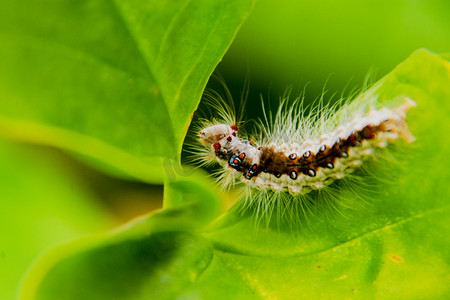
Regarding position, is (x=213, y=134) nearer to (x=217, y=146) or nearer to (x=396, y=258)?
(x=217, y=146)

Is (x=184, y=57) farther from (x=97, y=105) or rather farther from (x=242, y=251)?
(x=242, y=251)

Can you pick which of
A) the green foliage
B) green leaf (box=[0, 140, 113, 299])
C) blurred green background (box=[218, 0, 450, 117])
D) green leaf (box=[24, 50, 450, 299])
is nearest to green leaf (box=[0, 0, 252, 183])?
the green foliage

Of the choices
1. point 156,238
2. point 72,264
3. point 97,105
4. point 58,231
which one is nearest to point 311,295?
point 156,238

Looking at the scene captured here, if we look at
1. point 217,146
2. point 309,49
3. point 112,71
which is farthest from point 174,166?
point 309,49

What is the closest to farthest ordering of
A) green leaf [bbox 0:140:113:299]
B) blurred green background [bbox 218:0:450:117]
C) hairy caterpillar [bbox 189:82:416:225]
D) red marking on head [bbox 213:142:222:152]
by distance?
hairy caterpillar [bbox 189:82:416:225] → green leaf [bbox 0:140:113:299] → red marking on head [bbox 213:142:222:152] → blurred green background [bbox 218:0:450:117]

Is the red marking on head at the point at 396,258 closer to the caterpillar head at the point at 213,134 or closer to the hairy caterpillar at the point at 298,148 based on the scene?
the hairy caterpillar at the point at 298,148

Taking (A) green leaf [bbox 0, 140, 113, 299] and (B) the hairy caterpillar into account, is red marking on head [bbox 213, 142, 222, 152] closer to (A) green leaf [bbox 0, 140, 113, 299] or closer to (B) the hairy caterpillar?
(B) the hairy caterpillar

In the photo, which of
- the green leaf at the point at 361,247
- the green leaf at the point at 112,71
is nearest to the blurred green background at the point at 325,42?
the green leaf at the point at 361,247
